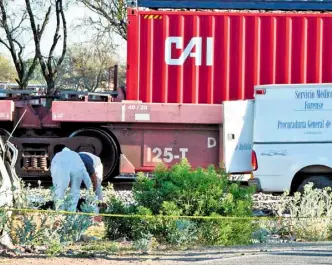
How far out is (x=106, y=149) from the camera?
15.8m

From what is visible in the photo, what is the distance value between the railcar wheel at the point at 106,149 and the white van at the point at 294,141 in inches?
129

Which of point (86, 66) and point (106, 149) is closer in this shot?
point (106, 149)

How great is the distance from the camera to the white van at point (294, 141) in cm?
1328

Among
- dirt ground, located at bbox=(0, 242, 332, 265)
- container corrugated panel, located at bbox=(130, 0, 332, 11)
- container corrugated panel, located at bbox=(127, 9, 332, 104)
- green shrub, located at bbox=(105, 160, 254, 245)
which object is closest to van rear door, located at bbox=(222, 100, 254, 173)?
container corrugated panel, located at bbox=(127, 9, 332, 104)

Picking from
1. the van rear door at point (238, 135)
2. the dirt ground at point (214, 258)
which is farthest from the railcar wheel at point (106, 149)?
the dirt ground at point (214, 258)

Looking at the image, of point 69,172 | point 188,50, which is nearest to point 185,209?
point 69,172

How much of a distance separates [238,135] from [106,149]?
2.77 m

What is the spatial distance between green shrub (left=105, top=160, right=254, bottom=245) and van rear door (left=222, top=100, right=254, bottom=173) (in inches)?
181

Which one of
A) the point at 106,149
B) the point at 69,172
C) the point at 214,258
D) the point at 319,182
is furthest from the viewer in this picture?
the point at 106,149

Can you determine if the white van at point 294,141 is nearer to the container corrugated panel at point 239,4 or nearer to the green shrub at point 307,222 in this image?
the green shrub at point 307,222

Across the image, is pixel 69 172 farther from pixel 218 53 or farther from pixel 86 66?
pixel 86 66

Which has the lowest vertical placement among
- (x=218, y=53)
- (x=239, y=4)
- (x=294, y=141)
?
(x=294, y=141)

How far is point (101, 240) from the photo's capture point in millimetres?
9711

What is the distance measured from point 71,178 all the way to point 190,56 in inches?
200
